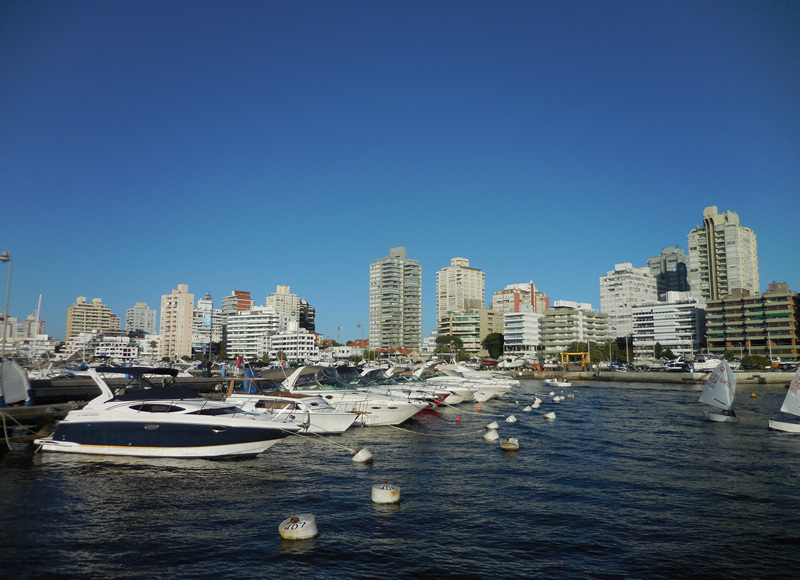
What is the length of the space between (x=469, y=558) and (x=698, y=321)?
674 ft

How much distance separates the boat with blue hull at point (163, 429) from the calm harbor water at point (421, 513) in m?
0.65

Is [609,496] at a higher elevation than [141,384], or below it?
below

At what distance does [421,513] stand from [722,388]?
31.5 meters

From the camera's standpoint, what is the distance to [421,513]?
15.7m

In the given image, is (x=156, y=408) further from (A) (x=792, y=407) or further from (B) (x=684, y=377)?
(B) (x=684, y=377)

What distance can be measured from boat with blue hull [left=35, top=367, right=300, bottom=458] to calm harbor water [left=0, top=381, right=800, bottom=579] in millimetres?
654

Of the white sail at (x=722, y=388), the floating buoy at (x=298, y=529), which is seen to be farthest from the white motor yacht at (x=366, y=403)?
the white sail at (x=722, y=388)

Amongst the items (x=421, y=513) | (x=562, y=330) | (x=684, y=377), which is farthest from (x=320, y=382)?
(x=562, y=330)

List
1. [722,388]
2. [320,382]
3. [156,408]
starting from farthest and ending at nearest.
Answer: [722,388] → [320,382] → [156,408]

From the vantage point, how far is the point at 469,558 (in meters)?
12.5

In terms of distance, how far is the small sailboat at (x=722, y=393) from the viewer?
3638 centimetres

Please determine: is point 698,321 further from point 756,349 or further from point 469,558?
point 469,558

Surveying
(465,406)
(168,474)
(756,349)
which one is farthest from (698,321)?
(168,474)

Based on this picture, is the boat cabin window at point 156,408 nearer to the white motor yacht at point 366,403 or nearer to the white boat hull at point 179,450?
the white boat hull at point 179,450
